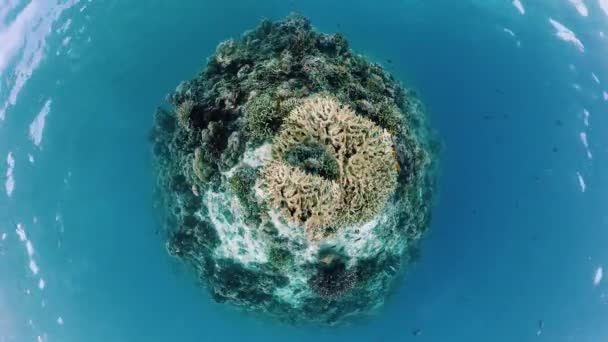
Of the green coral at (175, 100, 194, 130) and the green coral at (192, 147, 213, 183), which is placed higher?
the green coral at (175, 100, 194, 130)

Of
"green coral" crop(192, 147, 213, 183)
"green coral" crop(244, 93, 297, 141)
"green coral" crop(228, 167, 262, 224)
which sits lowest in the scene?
"green coral" crop(192, 147, 213, 183)

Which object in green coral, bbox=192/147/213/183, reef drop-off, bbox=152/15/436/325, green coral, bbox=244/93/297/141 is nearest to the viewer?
reef drop-off, bbox=152/15/436/325

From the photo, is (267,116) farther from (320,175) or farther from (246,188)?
(320,175)

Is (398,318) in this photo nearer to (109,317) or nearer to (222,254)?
(222,254)

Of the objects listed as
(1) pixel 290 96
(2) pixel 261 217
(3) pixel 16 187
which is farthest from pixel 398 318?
(3) pixel 16 187

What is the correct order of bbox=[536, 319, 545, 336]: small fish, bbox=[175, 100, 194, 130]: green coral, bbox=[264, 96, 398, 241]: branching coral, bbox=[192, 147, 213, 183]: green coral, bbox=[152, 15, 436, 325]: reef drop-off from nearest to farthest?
bbox=[264, 96, 398, 241]: branching coral
bbox=[152, 15, 436, 325]: reef drop-off
bbox=[192, 147, 213, 183]: green coral
bbox=[175, 100, 194, 130]: green coral
bbox=[536, 319, 545, 336]: small fish

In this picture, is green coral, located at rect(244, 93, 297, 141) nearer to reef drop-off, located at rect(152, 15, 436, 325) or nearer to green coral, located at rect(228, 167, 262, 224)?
reef drop-off, located at rect(152, 15, 436, 325)

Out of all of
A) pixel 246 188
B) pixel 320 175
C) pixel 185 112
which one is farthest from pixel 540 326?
pixel 185 112

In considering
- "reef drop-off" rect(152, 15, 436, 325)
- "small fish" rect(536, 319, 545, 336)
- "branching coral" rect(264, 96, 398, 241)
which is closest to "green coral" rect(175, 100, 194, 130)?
"reef drop-off" rect(152, 15, 436, 325)
